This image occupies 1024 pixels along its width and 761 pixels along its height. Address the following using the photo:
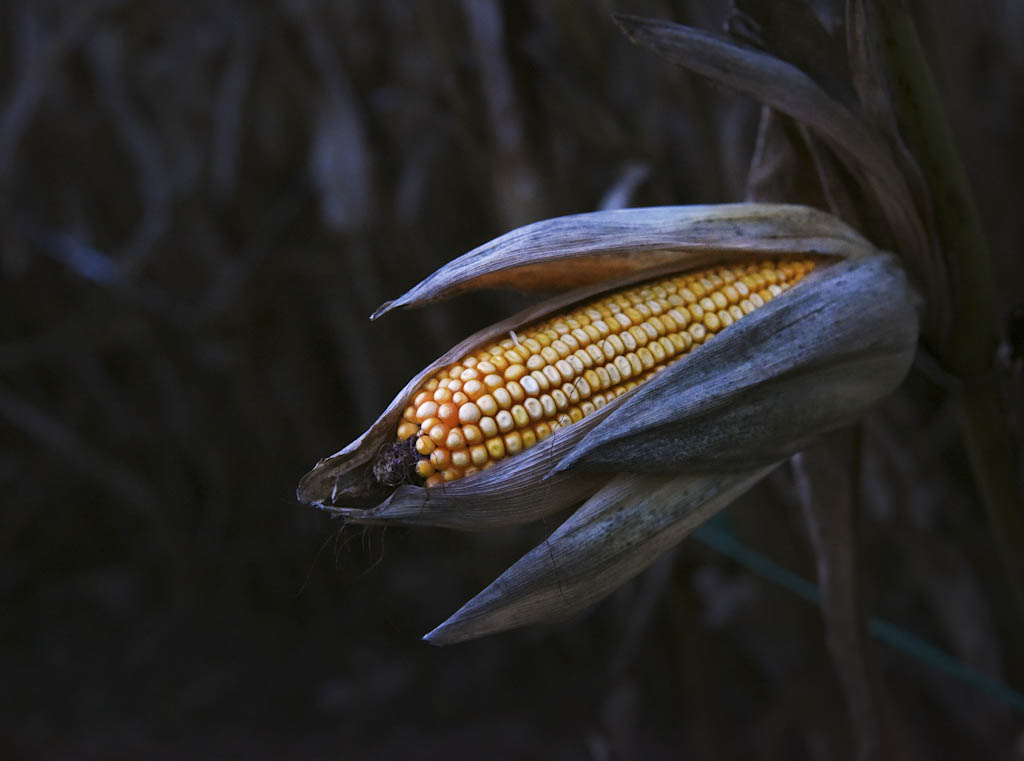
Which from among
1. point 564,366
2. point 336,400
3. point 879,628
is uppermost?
point 564,366

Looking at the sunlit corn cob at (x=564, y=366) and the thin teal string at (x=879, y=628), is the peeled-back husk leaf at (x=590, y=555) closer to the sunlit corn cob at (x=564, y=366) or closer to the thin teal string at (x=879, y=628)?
the sunlit corn cob at (x=564, y=366)

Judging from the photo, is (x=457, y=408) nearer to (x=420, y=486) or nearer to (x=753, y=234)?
(x=420, y=486)

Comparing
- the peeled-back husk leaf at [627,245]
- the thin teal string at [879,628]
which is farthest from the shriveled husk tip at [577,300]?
the thin teal string at [879,628]

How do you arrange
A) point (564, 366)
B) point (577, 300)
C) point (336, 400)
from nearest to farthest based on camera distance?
1. point (564, 366)
2. point (577, 300)
3. point (336, 400)

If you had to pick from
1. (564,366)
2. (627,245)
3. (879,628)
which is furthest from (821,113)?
(879,628)

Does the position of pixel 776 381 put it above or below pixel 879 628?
above

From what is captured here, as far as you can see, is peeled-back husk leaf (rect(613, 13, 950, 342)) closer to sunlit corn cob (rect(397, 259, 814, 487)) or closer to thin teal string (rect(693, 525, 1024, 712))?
sunlit corn cob (rect(397, 259, 814, 487))

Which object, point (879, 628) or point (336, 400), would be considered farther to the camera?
point (336, 400)

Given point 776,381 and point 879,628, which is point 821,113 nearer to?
point 776,381
